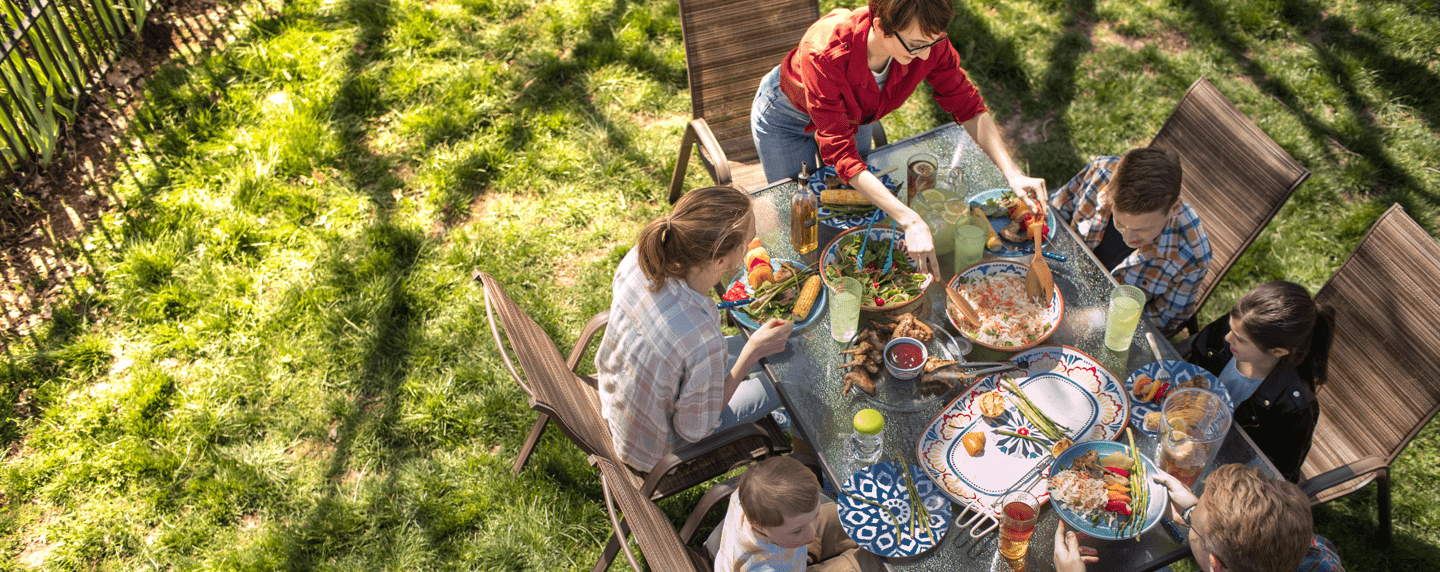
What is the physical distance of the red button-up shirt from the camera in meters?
3.21

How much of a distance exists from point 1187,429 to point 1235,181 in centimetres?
152

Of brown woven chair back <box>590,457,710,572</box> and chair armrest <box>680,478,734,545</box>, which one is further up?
brown woven chair back <box>590,457,710,572</box>

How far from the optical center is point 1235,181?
3.40m

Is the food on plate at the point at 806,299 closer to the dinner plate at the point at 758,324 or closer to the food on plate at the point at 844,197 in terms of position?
the dinner plate at the point at 758,324

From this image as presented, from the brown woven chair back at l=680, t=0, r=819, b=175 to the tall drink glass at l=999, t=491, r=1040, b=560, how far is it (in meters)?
2.53

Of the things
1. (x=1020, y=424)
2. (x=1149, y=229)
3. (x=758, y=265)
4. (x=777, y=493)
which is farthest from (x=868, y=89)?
(x=777, y=493)

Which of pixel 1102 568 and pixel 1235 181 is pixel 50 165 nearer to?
pixel 1102 568

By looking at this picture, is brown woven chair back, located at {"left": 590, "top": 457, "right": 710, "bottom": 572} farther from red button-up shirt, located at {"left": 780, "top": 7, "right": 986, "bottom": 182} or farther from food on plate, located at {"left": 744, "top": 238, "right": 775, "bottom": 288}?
red button-up shirt, located at {"left": 780, "top": 7, "right": 986, "bottom": 182}

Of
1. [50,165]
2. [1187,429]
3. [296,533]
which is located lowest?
[296,533]

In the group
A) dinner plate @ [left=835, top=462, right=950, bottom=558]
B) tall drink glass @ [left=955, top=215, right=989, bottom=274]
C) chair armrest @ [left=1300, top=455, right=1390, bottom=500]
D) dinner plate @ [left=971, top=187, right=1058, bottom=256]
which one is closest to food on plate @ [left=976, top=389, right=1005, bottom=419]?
dinner plate @ [left=835, top=462, right=950, bottom=558]

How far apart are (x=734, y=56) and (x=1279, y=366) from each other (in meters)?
2.83

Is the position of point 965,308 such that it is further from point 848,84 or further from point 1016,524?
point 848,84

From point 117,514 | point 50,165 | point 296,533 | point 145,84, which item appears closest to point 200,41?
point 145,84

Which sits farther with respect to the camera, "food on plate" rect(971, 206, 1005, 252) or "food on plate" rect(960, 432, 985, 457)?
"food on plate" rect(971, 206, 1005, 252)
